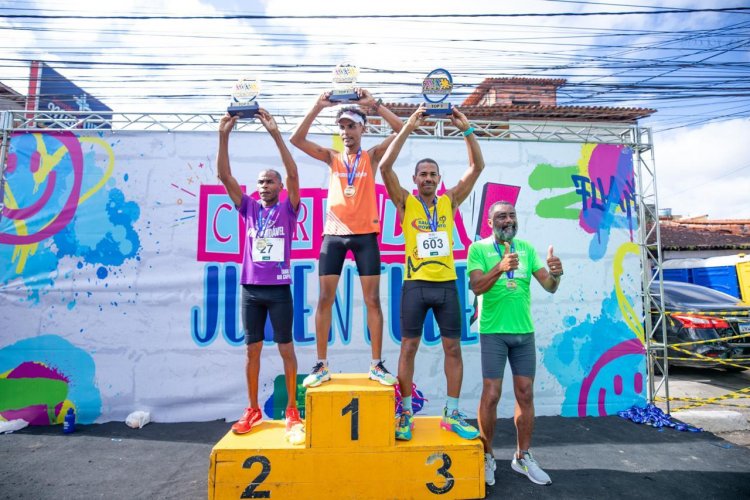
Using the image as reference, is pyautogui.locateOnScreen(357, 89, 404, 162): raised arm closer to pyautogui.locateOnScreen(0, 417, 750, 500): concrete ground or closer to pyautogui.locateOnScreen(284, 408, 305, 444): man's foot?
pyautogui.locateOnScreen(284, 408, 305, 444): man's foot

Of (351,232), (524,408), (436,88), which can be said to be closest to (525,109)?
(436,88)

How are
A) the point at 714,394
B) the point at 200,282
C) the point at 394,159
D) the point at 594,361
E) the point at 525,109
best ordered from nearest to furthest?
the point at 394,159 → the point at 200,282 → the point at 594,361 → the point at 714,394 → the point at 525,109

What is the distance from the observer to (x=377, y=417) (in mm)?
2541

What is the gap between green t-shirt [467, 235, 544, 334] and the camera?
2.85 meters

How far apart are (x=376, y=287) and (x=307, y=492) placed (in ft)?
4.45

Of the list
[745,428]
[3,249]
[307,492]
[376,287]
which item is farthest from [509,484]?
[3,249]

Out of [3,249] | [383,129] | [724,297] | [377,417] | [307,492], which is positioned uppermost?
[383,129]

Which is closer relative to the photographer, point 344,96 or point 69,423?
point 344,96

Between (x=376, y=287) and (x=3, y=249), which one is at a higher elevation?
(x=3, y=249)

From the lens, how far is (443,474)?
2516mm

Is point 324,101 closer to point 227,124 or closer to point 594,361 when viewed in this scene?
point 227,124

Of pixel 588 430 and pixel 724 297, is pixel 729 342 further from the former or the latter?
pixel 588 430

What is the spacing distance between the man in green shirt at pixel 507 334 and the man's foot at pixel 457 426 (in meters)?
0.19

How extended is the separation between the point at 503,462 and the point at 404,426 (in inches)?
42.8
